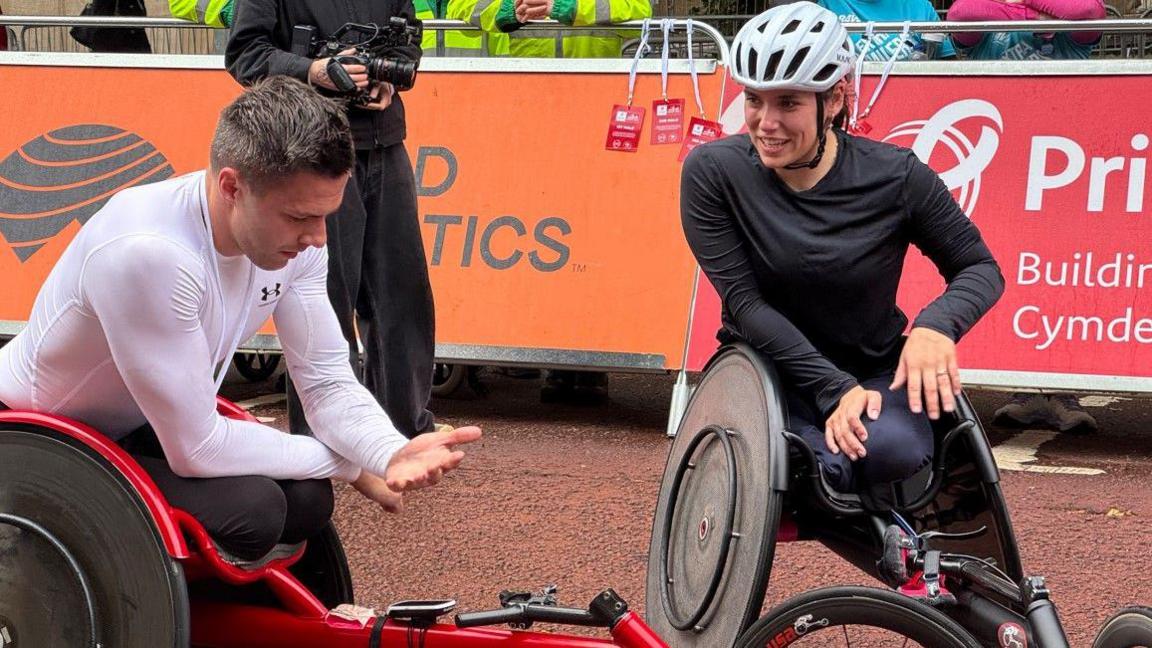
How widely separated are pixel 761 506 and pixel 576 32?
188 inches

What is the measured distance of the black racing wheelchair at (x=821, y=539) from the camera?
2699 mm

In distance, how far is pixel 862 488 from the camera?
Answer: 321cm

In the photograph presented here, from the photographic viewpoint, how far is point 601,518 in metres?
5.08

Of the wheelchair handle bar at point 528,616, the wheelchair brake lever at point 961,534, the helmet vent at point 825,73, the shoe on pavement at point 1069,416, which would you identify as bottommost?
the shoe on pavement at point 1069,416

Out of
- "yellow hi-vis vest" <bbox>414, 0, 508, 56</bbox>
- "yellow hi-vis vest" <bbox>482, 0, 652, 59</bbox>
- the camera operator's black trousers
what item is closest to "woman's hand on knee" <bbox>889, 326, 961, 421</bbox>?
the camera operator's black trousers

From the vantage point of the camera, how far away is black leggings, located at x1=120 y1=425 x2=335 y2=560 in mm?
2926

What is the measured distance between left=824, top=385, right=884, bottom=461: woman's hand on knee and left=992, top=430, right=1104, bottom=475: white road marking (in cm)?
256

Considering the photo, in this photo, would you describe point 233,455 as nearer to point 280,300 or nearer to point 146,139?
point 280,300

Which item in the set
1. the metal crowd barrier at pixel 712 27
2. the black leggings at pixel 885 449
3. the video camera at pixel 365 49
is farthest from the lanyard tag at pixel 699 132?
the black leggings at pixel 885 449

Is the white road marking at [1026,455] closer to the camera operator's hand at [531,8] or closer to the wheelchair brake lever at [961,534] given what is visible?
the wheelchair brake lever at [961,534]

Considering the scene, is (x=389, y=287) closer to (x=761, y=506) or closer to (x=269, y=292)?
(x=269, y=292)

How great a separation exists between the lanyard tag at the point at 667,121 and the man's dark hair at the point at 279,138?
3.93 m

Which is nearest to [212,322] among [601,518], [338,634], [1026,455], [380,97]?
[338,634]

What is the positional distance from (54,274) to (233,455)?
1.72 feet
